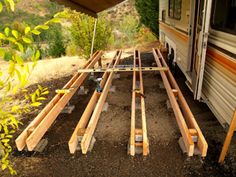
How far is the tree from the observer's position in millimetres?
13094

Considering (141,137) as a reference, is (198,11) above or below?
above

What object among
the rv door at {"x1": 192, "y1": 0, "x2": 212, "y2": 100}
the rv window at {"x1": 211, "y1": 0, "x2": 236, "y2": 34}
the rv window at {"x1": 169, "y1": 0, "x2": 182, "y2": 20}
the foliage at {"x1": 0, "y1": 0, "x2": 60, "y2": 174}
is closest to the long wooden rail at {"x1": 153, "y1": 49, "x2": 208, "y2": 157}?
the rv door at {"x1": 192, "y1": 0, "x2": 212, "y2": 100}

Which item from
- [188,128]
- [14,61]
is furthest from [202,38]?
[14,61]

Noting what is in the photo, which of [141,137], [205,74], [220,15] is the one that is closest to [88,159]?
[141,137]

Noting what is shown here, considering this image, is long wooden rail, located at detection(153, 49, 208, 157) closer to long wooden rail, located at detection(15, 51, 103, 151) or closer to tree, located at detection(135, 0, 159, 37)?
long wooden rail, located at detection(15, 51, 103, 151)

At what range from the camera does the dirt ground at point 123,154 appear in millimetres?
3109

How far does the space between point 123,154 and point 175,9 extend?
5.28 m

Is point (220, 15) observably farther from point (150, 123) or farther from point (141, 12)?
point (141, 12)

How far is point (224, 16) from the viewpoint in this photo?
334cm

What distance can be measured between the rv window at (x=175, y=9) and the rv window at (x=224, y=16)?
2.63 metres

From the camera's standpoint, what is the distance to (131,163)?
3244 mm

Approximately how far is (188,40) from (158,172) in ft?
11.0

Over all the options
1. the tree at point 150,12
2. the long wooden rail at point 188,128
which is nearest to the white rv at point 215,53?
the long wooden rail at point 188,128

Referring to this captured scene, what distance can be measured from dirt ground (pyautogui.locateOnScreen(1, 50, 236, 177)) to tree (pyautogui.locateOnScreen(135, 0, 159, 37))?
9.61m
